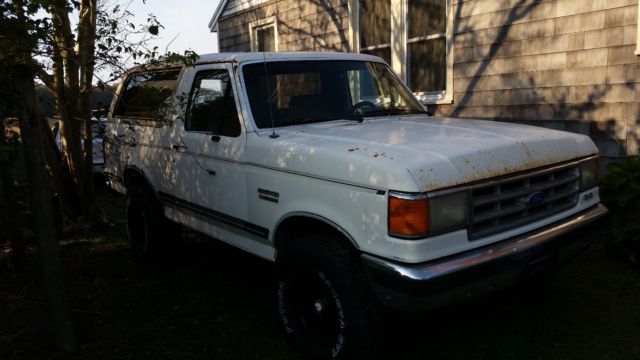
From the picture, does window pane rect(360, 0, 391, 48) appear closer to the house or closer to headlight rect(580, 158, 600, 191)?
the house

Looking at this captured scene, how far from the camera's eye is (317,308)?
122 inches

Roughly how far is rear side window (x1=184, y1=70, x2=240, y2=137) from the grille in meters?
1.74

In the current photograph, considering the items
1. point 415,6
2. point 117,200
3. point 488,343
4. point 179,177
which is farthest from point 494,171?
point 117,200

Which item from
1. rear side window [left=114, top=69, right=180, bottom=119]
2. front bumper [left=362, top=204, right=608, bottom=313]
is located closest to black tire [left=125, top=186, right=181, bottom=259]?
rear side window [left=114, top=69, right=180, bottom=119]

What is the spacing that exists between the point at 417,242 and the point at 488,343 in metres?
1.24

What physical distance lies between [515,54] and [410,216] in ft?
15.4

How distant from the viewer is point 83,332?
3781 millimetres

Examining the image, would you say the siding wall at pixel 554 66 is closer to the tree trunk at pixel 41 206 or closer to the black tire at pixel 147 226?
the black tire at pixel 147 226

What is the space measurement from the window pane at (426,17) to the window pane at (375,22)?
0.50 metres

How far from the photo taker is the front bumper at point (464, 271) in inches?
99.2

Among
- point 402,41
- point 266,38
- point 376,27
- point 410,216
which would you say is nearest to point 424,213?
point 410,216

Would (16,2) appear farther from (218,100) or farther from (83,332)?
(83,332)

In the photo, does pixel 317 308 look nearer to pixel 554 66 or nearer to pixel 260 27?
pixel 554 66

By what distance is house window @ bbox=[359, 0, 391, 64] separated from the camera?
813 centimetres
